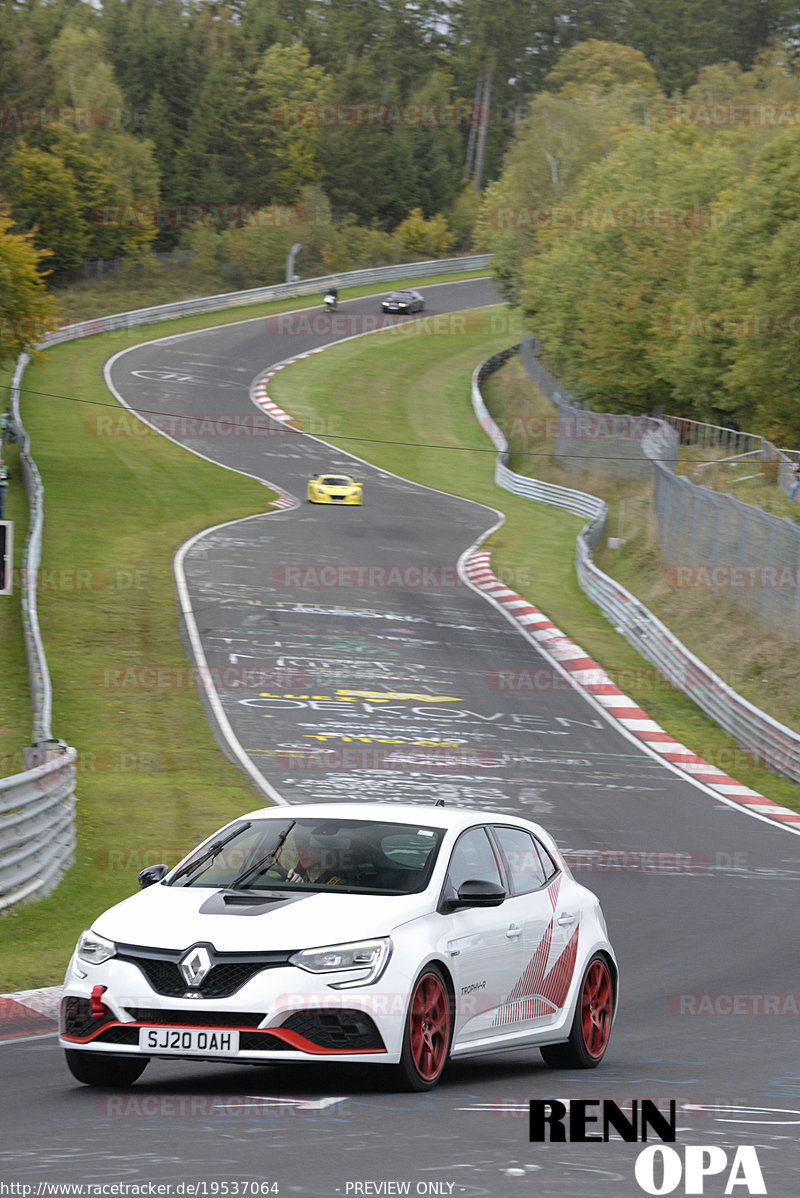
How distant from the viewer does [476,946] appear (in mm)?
8297

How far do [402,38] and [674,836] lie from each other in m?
138

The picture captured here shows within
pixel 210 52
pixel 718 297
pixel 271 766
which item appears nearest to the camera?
pixel 271 766

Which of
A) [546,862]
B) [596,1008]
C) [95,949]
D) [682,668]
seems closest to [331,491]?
[682,668]

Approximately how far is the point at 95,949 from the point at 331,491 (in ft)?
125

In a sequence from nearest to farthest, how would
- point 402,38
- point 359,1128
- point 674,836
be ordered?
point 359,1128 → point 674,836 → point 402,38

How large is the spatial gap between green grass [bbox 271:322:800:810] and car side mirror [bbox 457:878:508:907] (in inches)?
627

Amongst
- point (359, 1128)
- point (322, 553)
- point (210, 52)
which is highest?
point (210, 52)

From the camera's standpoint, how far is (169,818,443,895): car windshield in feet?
27.0

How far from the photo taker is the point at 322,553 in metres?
38.2

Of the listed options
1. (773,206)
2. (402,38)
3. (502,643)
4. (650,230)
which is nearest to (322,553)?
(502,643)

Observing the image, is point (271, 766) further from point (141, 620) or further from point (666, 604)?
point (666, 604)

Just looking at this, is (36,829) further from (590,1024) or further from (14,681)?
(14,681)

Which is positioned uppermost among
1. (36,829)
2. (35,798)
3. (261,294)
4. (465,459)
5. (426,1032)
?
(426,1032)
